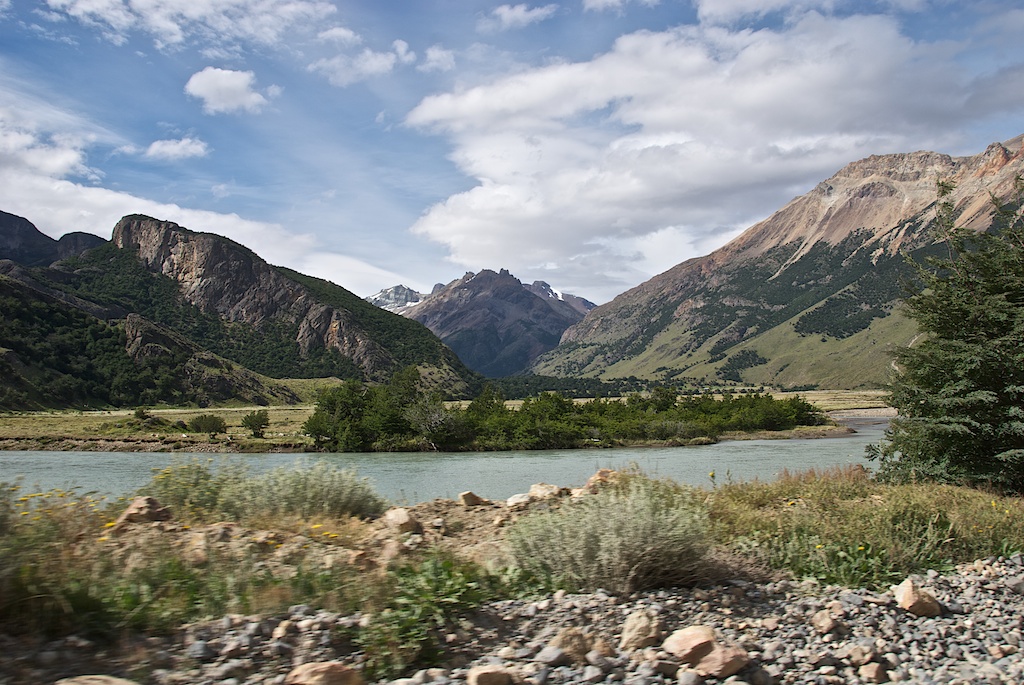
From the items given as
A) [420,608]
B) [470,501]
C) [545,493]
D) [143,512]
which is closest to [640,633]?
[420,608]

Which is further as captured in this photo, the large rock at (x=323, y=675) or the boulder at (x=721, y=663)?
the boulder at (x=721, y=663)

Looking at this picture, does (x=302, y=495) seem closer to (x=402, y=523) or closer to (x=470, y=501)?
(x=402, y=523)

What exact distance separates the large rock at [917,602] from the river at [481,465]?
1880 centimetres

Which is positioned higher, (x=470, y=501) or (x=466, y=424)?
(x=470, y=501)

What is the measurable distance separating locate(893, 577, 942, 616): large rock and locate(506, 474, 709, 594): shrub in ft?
6.30

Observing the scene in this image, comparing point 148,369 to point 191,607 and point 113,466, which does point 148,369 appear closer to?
point 113,466

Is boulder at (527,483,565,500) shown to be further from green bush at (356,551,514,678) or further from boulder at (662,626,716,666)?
boulder at (662,626,716,666)

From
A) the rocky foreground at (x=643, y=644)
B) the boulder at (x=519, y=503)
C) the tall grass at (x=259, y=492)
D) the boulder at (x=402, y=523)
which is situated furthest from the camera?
the boulder at (x=519, y=503)

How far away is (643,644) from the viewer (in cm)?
547

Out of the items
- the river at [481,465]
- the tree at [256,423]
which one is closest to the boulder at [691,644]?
the river at [481,465]

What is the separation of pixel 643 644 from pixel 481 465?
39.5 metres

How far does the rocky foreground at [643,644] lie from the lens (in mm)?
4324

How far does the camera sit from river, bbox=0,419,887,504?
31.9m

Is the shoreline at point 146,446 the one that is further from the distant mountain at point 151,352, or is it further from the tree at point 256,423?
the distant mountain at point 151,352
